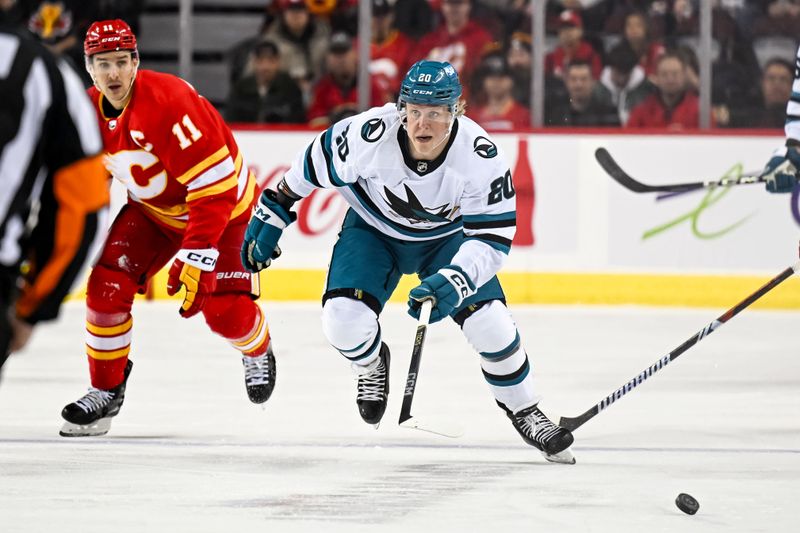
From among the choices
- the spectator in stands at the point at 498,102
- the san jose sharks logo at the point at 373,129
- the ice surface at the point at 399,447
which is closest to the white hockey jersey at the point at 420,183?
the san jose sharks logo at the point at 373,129

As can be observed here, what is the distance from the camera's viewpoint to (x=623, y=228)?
302 inches

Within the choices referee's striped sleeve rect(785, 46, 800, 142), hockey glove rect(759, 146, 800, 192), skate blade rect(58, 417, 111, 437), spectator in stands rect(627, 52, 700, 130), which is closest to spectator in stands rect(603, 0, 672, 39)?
spectator in stands rect(627, 52, 700, 130)

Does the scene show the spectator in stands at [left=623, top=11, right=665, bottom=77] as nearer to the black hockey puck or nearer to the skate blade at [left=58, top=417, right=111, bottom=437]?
the skate blade at [left=58, top=417, right=111, bottom=437]

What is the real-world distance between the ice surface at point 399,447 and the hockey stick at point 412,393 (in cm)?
6

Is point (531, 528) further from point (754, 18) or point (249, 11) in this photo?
point (249, 11)

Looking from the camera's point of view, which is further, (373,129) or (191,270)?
(191,270)

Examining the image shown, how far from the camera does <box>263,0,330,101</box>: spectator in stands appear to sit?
8.18 m

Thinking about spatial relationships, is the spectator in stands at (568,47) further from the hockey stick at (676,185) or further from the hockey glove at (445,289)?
the hockey glove at (445,289)

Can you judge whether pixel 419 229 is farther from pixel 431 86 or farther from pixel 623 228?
pixel 623 228

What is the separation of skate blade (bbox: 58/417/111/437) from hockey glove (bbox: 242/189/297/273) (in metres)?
0.61

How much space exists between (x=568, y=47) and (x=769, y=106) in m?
1.05

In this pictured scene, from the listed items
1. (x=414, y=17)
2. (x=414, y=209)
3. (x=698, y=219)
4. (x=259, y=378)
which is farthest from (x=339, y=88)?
(x=414, y=209)

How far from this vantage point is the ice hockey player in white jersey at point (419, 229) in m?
3.79

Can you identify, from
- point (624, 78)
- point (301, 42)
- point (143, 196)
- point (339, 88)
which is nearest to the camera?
point (143, 196)
